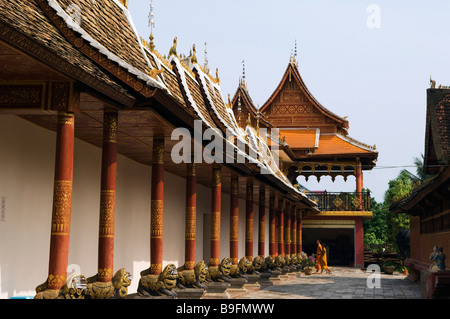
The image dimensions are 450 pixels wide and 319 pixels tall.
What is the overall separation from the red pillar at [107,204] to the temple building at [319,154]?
91.0ft

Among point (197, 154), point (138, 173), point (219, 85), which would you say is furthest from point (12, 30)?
point (219, 85)

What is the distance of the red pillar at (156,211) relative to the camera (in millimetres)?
11156

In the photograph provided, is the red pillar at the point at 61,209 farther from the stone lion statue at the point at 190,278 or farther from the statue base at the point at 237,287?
the statue base at the point at 237,287

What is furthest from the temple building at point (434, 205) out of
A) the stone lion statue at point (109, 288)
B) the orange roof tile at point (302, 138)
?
the orange roof tile at point (302, 138)

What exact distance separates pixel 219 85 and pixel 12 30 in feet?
48.7

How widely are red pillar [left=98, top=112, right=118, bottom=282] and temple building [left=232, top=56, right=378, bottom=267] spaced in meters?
27.7

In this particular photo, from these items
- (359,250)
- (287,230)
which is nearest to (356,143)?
(359,250)

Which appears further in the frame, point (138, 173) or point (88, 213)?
point (138, 173)

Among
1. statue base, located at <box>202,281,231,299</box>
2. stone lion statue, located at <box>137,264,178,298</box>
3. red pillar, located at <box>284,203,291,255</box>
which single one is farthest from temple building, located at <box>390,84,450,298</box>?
stone lion statue, located at <box>137,264,178,298</box>

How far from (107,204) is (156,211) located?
7.67ft

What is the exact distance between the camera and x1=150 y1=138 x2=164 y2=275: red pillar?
11156 mm

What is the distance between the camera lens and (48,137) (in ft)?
34.3
